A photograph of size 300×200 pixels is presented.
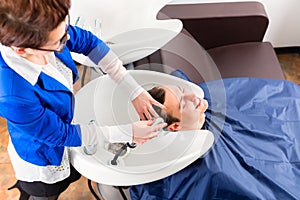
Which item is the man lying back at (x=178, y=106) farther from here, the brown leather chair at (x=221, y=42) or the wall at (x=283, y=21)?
the wall at (x=283, y=21)

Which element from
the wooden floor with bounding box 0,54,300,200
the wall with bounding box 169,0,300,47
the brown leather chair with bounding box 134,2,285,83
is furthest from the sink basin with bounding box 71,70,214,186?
the wall with bounding box 169,0,300,47

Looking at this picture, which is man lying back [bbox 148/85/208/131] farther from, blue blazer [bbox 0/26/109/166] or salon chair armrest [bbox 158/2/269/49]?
salon chair armrest [bbox 158/2/269/49]

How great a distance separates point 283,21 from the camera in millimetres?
2045

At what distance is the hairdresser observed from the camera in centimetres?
74

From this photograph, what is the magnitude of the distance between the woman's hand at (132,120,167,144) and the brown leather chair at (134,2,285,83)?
476 mm

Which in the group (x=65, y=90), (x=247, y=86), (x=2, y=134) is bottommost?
(x=2, y=134)

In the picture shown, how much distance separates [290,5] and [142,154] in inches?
49.7

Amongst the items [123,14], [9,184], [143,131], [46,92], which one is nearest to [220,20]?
[123,14]

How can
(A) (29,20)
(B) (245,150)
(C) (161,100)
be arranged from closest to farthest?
(A) (29,20) < (C) (161,100) < (B) (245,150)

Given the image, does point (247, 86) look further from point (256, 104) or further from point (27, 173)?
point (27, 173)

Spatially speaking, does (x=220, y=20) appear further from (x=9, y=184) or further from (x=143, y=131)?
(x=9, y=184)

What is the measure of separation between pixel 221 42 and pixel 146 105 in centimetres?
73

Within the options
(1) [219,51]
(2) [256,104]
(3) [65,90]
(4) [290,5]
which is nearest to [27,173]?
(3) [65,90]

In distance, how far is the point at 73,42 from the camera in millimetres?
1125
